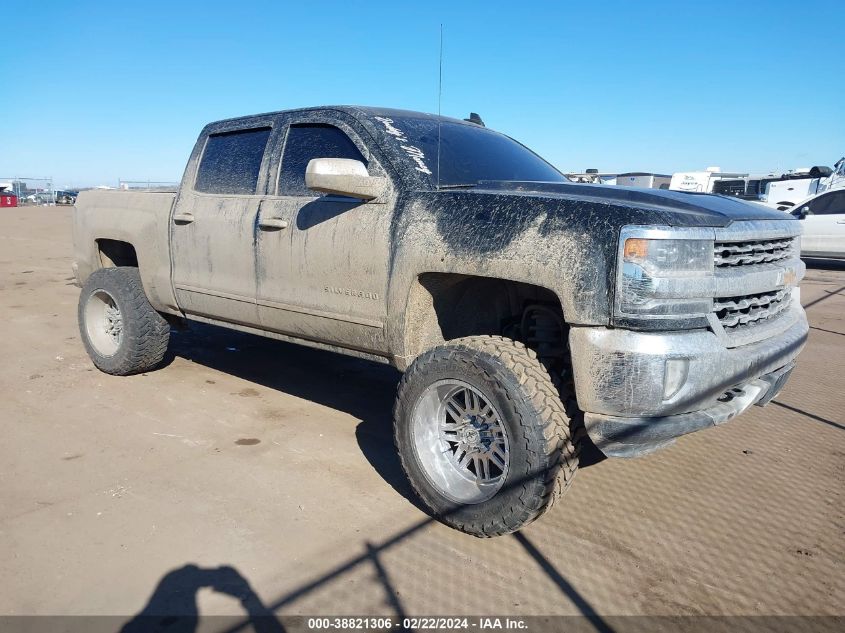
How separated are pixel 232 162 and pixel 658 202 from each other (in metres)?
2.93

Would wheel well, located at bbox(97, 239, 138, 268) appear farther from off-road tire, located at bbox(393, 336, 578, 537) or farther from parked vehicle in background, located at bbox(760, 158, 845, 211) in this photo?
parked vehicle in background, located at bbox(760, 158, 845, 211)

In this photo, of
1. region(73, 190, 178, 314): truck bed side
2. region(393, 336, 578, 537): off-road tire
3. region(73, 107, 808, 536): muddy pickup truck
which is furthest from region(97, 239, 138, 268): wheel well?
region(393, 336, 578, 537): off-road tire

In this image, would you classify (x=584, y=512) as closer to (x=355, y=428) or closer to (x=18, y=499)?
(x=355, y=428)

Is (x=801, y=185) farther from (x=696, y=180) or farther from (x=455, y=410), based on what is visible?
(x=455, y=410)

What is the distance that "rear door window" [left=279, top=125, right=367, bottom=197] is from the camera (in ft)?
12.7

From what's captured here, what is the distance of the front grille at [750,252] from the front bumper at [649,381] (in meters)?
0.34

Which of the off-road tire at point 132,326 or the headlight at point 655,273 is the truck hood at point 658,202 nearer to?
the headlight at point 655,273

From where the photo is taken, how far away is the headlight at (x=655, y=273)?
8.43 feet

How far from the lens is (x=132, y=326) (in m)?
5.10

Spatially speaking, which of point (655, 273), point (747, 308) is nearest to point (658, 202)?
point (655, 273)

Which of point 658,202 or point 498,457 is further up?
point 658,202

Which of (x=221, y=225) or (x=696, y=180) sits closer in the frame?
(x=221, y=225)

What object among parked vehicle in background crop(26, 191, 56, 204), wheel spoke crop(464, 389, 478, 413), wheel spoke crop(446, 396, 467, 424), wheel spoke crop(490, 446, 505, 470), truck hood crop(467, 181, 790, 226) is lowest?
parked vehicle in background crop(26, 191, 56, 204)

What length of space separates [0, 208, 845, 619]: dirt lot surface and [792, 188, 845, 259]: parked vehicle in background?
1053cm
